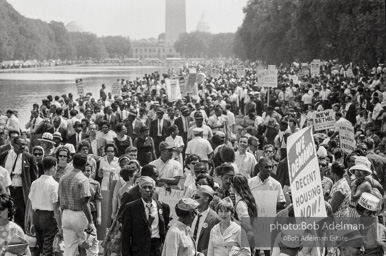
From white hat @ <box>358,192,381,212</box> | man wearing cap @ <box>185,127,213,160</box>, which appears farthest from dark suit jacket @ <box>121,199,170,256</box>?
man wearing cap @ <box>185,127,213,160</box>

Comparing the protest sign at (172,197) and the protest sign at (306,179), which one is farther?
the protest sign at (172,197)

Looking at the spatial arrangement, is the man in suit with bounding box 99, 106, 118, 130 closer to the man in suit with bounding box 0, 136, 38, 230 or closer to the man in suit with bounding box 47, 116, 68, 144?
the man in suit with bounding box 47, 116, 68, 144

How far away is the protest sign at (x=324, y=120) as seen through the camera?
49.0 feet

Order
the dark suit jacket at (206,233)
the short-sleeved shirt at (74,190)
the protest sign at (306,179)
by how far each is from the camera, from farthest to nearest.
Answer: the short-sleeved shirt at (74,190), the dark suit jacket at (206,233), the protest sign at (306,179)

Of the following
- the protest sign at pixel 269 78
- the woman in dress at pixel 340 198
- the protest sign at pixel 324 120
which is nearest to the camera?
the woman in dress at pixel 340 198

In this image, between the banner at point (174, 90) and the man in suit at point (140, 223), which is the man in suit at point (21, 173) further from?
the banner at point (174, 90)

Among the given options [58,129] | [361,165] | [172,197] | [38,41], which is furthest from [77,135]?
[38,41]

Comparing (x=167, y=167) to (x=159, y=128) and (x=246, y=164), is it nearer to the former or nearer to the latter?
(x=246, y=164)

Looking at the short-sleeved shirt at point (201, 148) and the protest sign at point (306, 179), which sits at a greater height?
the protest sign at point (306, 179)

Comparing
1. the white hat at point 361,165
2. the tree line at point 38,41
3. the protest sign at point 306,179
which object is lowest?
the tree line at point 38,41

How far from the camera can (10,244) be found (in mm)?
6398

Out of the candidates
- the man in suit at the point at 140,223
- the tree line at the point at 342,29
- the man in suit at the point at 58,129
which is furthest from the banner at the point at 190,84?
the man in suit at the point at 140,223

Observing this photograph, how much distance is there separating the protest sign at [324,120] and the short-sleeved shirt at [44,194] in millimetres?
7355

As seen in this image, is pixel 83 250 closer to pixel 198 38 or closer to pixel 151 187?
pixel 151 187
